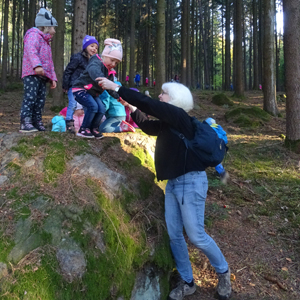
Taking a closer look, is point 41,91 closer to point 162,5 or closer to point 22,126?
point 22,126

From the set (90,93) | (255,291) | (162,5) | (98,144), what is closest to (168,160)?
(98,144)

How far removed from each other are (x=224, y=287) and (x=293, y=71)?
5942mm

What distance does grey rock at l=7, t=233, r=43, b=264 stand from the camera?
242 centimetres

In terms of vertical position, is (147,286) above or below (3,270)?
below

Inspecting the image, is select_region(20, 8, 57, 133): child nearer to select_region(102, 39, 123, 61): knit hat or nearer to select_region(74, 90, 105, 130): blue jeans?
select_region(74, 90, 105, 130): blue jeans

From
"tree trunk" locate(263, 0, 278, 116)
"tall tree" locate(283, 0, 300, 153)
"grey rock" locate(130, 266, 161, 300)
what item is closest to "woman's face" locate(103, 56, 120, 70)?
"grey rock" locate(130, 266, 161, 300)

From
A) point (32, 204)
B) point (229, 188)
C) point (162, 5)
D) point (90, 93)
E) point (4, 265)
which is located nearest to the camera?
point (4, 265)

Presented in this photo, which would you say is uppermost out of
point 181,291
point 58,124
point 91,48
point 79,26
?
point 79,26

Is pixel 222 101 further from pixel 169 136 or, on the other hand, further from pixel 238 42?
pixel 169 136

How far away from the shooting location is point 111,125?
4551 mm

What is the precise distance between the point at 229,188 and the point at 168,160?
2.91 m

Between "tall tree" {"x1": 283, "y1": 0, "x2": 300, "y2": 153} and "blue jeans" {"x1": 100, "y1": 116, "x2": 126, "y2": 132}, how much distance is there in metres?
4.78

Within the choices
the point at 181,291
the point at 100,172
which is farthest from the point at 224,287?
the point at 100,172

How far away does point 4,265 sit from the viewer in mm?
2365
